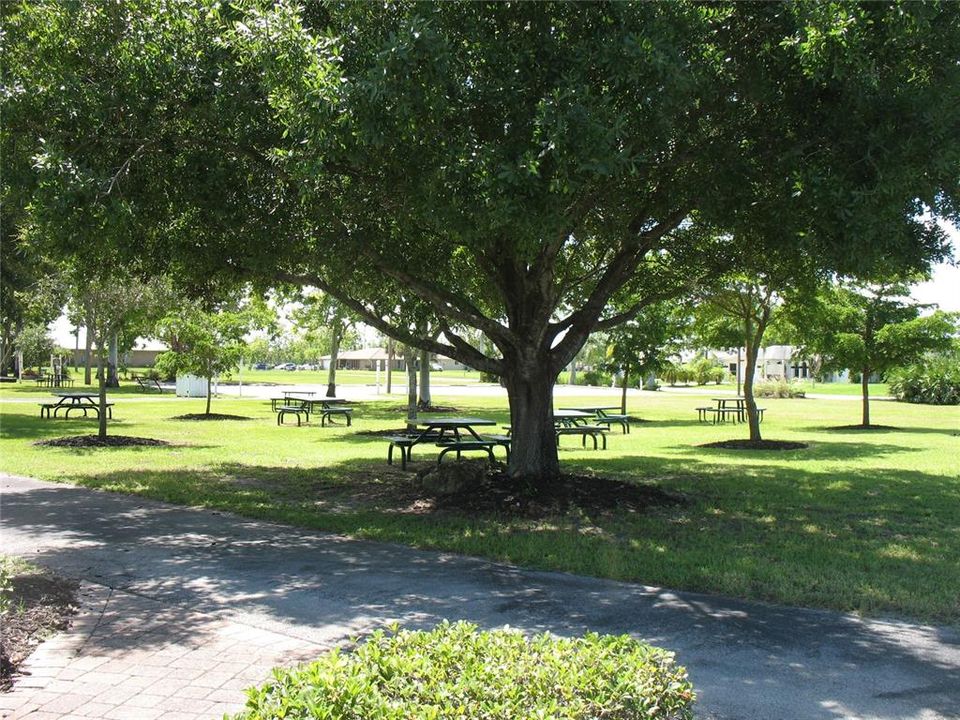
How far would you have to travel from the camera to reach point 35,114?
7.53m

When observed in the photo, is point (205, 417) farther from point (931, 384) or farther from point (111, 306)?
point (931, 384)

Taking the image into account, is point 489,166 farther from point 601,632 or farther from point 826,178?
point 601,632

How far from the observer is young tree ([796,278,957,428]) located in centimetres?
2297

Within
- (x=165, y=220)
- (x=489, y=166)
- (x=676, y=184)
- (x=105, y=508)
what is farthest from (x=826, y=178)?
(x=105, y=508)

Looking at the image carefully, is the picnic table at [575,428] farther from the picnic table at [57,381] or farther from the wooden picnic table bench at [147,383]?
the picnic table at [57,381]

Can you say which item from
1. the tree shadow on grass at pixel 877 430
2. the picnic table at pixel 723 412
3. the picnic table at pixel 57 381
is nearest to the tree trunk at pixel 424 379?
the picnic table at pixel 723 412

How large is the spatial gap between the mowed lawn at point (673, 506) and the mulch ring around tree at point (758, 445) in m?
0.51

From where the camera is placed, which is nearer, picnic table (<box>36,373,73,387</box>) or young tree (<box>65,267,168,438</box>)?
young tree (<box>65,267,168,438</box>)

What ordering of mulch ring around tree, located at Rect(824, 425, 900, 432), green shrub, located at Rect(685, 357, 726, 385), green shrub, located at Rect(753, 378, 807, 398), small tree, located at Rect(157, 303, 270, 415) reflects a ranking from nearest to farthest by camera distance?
mulch ring around tree, located at Rect(824, 425, 900, 432) → small tree, located at Rect(157, 303, 270, 415) → green shrub, located at Rect(753, 378, 807, 398) → green shrub, located at Rect(685, 357, 726, 385)

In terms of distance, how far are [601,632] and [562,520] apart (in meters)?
3.68

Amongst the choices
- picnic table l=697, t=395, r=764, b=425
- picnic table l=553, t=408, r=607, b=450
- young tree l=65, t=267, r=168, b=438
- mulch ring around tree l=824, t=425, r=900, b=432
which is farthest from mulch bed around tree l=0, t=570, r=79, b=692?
picnic table l=697, t=395, r=764, b=425

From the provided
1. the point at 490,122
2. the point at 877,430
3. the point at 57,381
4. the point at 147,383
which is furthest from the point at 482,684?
the point at 147,383

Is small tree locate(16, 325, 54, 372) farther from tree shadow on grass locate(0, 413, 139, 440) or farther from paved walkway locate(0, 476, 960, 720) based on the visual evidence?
paved walkway locate(0, 476, 960, 720)

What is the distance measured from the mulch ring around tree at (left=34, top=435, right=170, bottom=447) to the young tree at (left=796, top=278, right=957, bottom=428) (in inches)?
668
